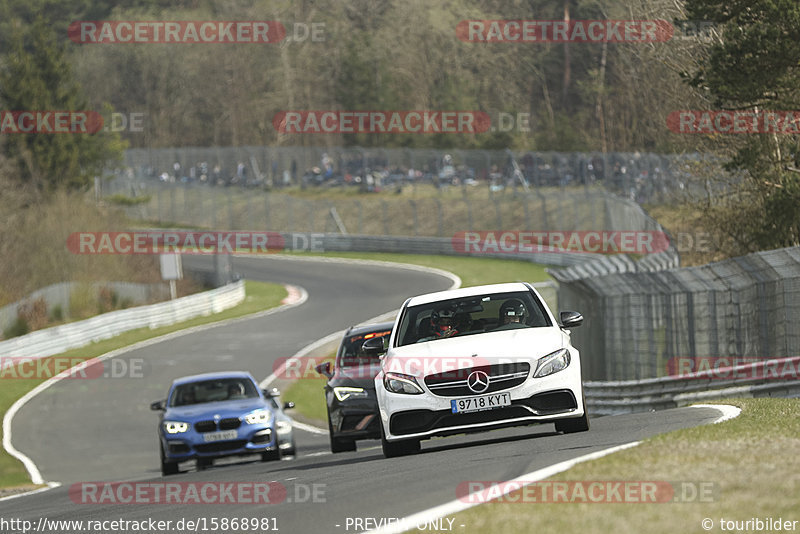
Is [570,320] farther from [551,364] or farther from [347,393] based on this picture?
[347,393]

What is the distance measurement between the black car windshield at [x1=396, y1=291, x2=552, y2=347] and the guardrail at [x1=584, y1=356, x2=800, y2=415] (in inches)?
157

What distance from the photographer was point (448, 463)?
1012cm

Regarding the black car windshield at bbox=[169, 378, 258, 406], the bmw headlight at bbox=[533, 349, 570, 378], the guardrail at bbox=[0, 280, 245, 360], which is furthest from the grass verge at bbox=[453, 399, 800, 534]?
the guardrail at bbox=[0, 280, 245, 360]

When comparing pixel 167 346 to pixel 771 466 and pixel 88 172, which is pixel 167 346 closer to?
pixel 771 466

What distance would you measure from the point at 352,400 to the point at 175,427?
2.81 meters

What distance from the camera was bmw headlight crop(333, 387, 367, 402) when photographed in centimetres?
1521

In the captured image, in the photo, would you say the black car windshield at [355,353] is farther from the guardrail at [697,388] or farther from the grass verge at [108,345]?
the grass verge at [108,345]

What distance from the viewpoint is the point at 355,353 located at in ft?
52.6

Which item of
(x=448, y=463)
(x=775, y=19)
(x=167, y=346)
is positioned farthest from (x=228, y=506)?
(x=167, y=346)

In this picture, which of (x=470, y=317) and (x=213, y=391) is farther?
(x=213, y=391)

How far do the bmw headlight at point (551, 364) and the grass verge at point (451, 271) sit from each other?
15.1 metres

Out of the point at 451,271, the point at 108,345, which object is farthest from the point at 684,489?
the point at 451,271

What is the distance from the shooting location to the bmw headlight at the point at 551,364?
35.8 ft

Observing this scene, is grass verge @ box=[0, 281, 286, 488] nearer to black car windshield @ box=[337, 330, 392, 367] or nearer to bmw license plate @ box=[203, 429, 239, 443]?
bmw license plate @ box=[203, 429, 239, 443]
